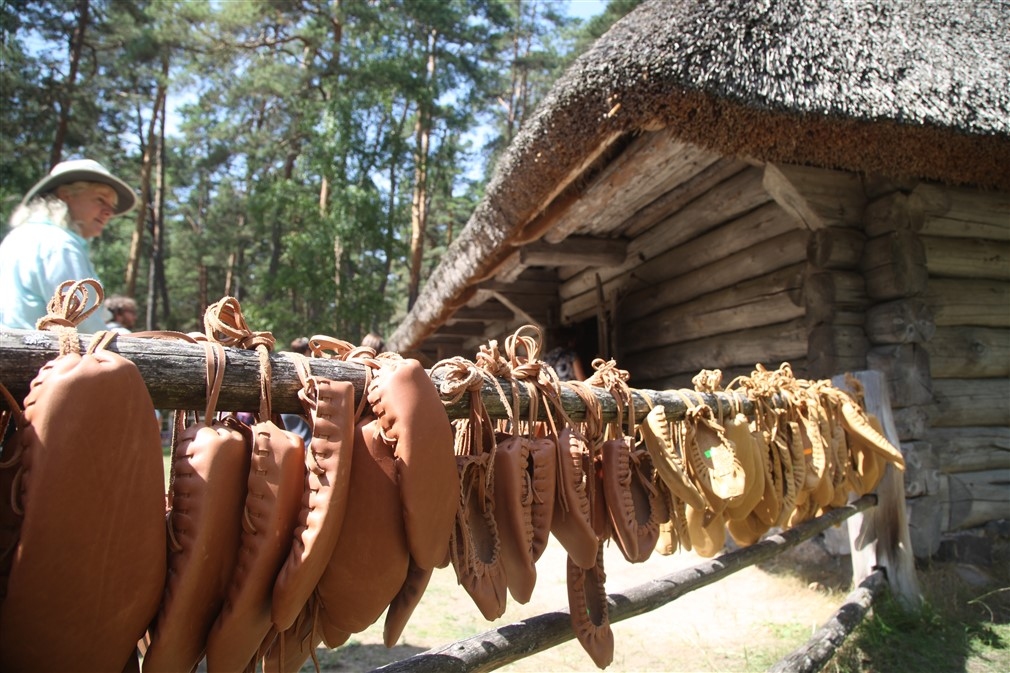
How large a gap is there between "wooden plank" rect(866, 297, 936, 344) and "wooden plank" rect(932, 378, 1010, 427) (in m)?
0.39

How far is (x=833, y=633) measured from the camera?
1864 mm

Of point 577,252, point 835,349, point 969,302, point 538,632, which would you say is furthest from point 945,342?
point 538,632

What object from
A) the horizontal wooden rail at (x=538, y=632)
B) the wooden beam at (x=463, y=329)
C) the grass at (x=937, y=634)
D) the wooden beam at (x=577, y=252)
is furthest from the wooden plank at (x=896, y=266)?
the wooden beam at (x=463, y=329)

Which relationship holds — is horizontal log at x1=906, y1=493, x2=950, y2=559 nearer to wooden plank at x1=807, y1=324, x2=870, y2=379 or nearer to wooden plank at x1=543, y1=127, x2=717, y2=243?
wooden plank at x1=807, y1=324, x2=870, y2=379

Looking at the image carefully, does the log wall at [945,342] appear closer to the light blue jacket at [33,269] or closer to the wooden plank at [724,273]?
the wooden plank at [724,273]

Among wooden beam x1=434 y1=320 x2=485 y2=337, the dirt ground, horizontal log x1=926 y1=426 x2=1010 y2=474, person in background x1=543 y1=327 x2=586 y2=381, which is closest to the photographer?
the dirt ground

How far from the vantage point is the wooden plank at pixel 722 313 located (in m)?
3.32

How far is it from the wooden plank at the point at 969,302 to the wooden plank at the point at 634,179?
4.52 feet

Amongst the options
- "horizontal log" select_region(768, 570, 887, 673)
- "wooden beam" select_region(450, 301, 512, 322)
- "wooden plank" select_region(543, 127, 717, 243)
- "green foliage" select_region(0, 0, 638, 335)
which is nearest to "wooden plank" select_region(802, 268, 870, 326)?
"wooden plank" select_region(543, 127, 717, 243)

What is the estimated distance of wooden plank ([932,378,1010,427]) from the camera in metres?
3.14

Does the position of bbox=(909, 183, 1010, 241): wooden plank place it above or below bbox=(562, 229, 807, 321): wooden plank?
above

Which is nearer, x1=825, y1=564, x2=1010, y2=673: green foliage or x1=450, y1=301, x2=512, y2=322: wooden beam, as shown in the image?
x1=825, y1=564, x2=1010, y2=673: green foliage

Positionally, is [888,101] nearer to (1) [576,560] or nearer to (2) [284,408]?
(1) [576,560]

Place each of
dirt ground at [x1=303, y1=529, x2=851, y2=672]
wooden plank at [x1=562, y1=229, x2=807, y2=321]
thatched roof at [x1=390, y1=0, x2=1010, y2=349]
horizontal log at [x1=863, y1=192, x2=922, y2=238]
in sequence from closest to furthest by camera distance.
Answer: dirt ground at [x1=303, y1=529, x2=851, y2=672] < thatched roof at [x1=390, y1=0, x2=1010, y2=349] < horizontal log at [x1=863, y1=192, x2=922, y2=238] < wooden plank at [x1=562, y1=229, x2=807, y2=321]
